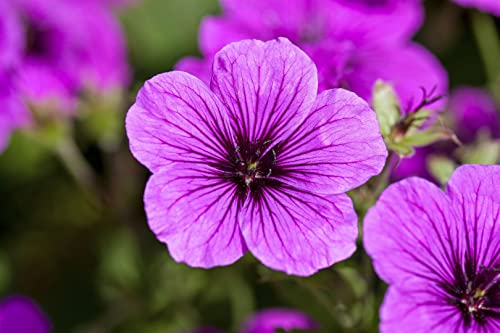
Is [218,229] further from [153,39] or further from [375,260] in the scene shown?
[153,39]

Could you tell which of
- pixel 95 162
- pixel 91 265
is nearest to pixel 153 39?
pixel 95 162

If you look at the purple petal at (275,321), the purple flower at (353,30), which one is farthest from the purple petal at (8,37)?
the purple petal at (275,321)

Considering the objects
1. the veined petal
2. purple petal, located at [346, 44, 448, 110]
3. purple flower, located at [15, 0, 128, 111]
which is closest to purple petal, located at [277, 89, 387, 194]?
the veined petal

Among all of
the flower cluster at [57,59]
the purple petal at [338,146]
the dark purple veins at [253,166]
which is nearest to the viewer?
the purple petal at [338,146]

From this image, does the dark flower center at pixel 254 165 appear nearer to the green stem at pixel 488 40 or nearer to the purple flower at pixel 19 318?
the purple flower at pixel 19 318

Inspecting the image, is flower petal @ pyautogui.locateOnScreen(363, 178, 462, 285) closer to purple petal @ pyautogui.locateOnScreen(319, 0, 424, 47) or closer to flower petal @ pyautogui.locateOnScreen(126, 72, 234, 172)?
flower petal @ pyautogui.locateOnScreen(126, 72, 234, 172)

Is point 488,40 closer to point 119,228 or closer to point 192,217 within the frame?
point 119,228
